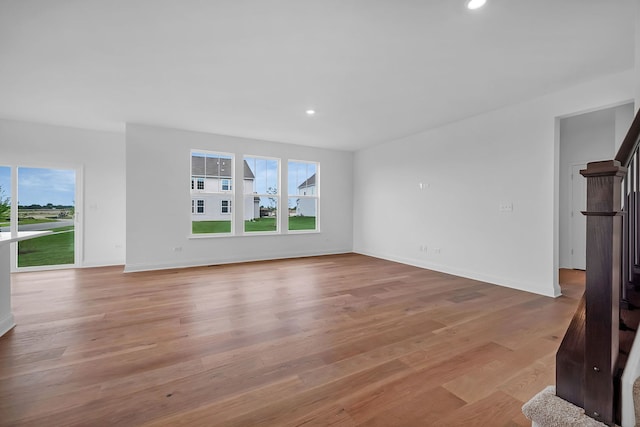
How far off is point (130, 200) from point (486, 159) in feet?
19.9

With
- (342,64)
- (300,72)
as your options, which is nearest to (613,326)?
(342,64)

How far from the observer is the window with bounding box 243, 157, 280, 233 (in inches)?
253

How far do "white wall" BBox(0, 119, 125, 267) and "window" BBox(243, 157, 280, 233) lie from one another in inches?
98.4

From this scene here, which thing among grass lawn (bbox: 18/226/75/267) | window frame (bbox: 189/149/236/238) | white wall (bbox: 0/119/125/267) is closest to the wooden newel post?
window frame (bbox: 189/149/236/238)

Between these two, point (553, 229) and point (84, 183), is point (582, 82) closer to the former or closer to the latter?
point (553, 229)

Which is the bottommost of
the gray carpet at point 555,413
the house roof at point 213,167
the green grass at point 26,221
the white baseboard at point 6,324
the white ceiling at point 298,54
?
the white baseboard at point 6,324

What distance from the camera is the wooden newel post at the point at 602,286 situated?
1043 millimetres

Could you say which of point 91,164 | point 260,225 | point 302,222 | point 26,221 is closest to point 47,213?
point 26,221

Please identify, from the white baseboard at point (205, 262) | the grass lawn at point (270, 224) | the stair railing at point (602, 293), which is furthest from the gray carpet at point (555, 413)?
the grass lawn at point (270, 224)

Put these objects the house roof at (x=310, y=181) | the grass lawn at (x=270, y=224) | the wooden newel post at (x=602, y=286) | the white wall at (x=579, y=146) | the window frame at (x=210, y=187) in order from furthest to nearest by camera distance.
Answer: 1. the house roof at (x=310, y=181)
2. the grass lawn at (x=270, y=224)
3. the window frame at (x=210, y=187)
4. the white wall at (x=579, y=146)
5. the wooden newel post at (x=602, y=286)

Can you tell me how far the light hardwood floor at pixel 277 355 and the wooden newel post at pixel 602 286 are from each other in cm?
61

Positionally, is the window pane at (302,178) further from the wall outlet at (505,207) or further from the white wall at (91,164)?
the wall outlet at (505,207)

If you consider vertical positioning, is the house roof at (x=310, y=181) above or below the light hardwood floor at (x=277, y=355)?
above

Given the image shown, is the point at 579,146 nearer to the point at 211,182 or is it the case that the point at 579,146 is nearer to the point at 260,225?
the point at 260,225
